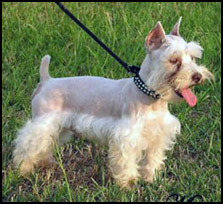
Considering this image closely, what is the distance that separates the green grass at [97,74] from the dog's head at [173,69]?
610 mm

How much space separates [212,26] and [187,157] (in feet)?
6.91

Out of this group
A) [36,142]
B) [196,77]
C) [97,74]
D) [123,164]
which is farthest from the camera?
[97,74]

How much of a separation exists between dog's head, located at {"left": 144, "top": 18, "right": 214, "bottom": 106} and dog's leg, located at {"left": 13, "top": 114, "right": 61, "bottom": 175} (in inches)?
26.4

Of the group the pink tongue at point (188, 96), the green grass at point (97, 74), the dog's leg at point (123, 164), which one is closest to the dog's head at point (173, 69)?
the pink tongue at point (188, 96)

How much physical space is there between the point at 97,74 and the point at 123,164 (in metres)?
1.53

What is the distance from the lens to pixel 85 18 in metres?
5.21

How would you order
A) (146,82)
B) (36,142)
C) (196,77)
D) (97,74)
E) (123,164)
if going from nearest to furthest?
(196,77) < (146,82) < (123,164) < (36,142) < (97,74)

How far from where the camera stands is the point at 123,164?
3.00m

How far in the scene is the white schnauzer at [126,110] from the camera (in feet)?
9.03

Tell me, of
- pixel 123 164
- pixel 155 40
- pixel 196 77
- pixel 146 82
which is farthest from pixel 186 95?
pixel 123 164

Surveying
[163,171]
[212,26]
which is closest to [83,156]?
[163,171]

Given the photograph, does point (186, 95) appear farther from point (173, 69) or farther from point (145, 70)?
point (145, 70)

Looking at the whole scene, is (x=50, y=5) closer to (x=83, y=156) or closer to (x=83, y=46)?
(x=83, y=46)

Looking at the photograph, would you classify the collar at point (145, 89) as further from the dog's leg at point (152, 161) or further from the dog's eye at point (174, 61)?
the dog's leg at point (152, 161)
